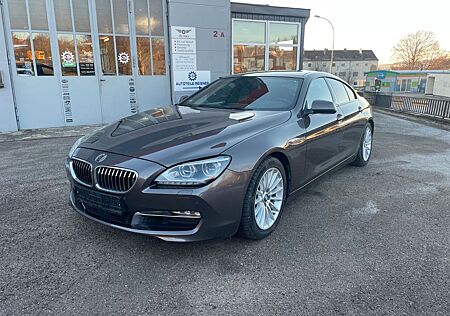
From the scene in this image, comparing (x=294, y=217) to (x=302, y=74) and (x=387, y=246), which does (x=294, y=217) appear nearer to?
(x=387, y=246)

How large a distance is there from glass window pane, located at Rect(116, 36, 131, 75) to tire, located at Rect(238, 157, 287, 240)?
280 inches

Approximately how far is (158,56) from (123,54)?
38.7 inches

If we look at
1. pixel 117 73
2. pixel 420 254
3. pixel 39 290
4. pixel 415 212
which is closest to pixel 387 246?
pixel 420 254

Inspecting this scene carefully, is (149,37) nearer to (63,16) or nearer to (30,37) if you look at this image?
(63,16)

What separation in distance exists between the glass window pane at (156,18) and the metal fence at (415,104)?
953 centimetres

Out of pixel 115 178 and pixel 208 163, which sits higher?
pixel 208 163

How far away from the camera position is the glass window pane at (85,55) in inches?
331

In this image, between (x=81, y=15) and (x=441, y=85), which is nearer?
(x=81, y=15)

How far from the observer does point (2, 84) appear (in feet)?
25.4

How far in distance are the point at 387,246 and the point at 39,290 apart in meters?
2.79

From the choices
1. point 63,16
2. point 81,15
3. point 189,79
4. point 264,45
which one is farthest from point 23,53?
point 264,45

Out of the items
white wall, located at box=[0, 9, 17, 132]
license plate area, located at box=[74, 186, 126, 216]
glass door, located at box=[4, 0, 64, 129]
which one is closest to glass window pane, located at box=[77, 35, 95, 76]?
glass door, located at box=[4, 0, 64, 129]

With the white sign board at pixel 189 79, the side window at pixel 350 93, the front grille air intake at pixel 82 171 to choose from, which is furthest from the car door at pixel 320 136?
the white sign board at pixel 189 79

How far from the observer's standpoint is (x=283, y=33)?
36.6 ft
